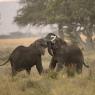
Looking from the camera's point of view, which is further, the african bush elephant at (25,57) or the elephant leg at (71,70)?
the african bush elephant at (25,57)

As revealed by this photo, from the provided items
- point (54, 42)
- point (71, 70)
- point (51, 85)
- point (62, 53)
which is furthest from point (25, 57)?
point (51, 85)

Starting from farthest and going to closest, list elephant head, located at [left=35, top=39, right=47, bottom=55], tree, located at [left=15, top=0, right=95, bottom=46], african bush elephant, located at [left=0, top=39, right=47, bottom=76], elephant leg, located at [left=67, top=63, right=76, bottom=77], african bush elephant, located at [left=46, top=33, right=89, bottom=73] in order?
tree, located at [left=15, top=0, right=95, bottom=46], african bush elephant, located at [left=46, top=33, right=89, bottom=73], elephant head, located at [left=35, top=39, right=47, bottom=55], african bush elephant, located at [left=0, top=39, right=47, bottom=76], elephant leg, located at [left=67, top=63, right=76, bottom=77]

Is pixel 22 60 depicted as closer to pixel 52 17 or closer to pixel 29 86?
pixel 29 86

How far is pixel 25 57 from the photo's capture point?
1708 cm

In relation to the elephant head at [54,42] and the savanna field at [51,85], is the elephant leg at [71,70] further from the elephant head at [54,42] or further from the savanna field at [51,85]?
the elephant head at [54,42]

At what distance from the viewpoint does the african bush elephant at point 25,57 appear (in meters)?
16.9

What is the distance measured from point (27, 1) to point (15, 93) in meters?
38.1

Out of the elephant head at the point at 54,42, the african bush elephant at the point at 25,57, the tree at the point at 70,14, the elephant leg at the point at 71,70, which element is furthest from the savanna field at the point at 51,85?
the tree at the point at 70,14

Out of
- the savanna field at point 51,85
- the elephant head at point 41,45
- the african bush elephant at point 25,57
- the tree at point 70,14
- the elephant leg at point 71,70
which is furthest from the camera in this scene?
the tree at point 70,14

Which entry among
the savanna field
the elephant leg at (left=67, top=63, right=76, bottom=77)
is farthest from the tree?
the savanna field

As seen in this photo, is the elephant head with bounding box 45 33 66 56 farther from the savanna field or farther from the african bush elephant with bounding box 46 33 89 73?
the savanna field

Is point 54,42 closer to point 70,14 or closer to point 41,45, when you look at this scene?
point 41,45

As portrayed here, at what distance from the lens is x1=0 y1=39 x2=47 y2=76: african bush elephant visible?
16906mm

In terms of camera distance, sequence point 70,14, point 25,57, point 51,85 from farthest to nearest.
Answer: point 70,14
point 25,57
point 51,85
